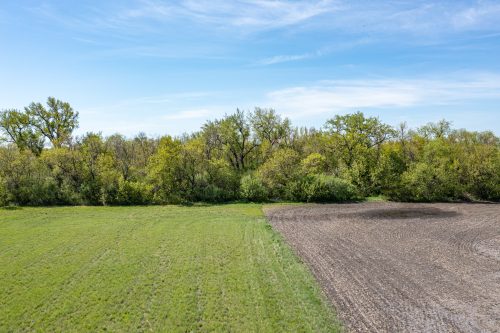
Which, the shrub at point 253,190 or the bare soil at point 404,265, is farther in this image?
the shrub at point 253,190

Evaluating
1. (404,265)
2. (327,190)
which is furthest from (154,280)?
(327,190)

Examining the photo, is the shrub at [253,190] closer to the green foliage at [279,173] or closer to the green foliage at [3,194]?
the green foliage at [279,173]

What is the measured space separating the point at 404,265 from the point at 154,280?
15103 mm

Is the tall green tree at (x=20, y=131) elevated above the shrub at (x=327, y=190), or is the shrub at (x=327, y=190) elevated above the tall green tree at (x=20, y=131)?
the tall green tree at (x=20, y=131)

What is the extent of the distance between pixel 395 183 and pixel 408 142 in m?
14.0

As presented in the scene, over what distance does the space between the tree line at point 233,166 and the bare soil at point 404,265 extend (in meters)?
11.1

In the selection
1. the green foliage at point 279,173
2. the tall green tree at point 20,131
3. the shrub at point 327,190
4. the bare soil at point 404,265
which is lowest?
the bare soil at point 404,265

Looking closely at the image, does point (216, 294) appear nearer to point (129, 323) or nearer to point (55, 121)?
point (129, 323)

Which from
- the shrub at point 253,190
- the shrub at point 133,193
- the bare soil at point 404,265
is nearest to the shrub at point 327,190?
the shrub at point 253,190

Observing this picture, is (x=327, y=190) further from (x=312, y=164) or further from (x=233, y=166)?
(x=233, y=166)

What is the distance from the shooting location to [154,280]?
59.9ft

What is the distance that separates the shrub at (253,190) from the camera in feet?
158

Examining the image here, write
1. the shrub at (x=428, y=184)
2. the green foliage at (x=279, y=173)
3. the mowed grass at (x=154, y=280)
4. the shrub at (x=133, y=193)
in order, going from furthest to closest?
the green foliage at (x=279, y=173)
the shrub at (x=428, y=184)
the shrub at (x=133, y=193)
the mowed grass at (x=154, y=280)

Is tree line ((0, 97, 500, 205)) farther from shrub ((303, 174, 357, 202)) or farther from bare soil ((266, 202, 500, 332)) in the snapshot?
bare soil ((266, 202, 500, 332))
